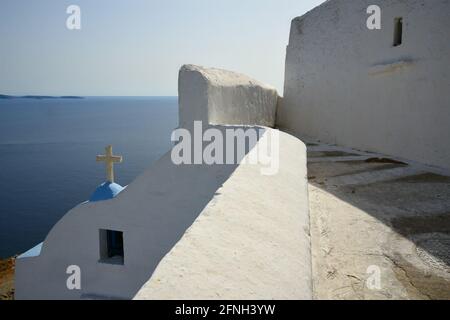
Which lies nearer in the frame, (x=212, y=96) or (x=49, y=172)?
(x=212, y=96)

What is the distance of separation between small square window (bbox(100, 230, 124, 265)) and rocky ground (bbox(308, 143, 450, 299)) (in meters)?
2.71

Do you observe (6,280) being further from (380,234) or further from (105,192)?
(380,234)

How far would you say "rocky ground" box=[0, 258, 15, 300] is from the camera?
12.6 meters

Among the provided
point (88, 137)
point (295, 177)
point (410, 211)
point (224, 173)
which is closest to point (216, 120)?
point (224, 173)

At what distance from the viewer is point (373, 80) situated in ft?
22.7

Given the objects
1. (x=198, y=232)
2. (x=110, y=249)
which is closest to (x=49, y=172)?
(x=110, y=249)

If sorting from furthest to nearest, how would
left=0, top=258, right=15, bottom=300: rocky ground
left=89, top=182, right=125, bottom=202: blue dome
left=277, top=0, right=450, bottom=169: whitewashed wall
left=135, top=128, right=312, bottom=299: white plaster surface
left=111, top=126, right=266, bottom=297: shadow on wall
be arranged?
left=0, top=258, right=15, bottom=300: rocky ground
left=89, top=182, right=125, bottom=202: blue dome
left=277, top=0, right=450, bottom=169: whitewashed wall
left=111, top=126, right=266, bottom=297: shadow on wall
left=135, top=128, right=312, bottom=299: white plaster surface

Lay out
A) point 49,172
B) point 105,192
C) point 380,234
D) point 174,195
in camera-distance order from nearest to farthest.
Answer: point 380,234
point 174,195
point 105,192
point 49,172

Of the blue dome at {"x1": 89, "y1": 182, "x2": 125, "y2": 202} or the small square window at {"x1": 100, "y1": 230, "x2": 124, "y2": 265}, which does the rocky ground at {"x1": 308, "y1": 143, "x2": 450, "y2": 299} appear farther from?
the blue dome at {"x1": 89, "y1": 182, "x2": 125, "y2": 202}

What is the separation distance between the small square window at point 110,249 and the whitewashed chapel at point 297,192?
0.02 meters

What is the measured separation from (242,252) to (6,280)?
1620cm

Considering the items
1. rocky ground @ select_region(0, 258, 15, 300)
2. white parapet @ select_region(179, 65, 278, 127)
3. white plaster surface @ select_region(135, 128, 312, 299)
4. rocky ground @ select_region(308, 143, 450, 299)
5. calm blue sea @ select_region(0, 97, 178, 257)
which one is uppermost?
white parapet @ select_region(179, 65, 278, 127)

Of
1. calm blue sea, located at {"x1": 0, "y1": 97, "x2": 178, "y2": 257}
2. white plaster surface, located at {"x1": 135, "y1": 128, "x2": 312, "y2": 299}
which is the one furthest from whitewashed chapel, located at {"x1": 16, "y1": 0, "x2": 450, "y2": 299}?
calm blue sea, located at {"x1": 0, "y1": 97, "x2": 178, "y2": 257}
